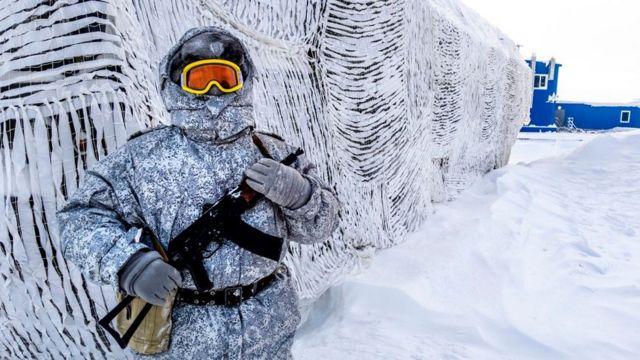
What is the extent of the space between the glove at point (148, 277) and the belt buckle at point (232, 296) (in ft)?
0.59

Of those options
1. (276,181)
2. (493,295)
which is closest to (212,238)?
→ (276,181)

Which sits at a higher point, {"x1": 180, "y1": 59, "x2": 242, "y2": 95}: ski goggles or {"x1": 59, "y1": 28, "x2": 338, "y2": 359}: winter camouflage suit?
{"x1": 180, "y1": 59, "x2": 242, "y2": 95}: ski goggles

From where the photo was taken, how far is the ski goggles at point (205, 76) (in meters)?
1.05

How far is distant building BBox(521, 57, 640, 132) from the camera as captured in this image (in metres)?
20.9

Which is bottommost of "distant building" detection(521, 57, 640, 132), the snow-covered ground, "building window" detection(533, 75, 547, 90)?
the snow-covered ground

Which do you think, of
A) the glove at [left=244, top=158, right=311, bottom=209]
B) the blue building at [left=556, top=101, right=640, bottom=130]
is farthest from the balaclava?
the blue building at [left=556, top=101, right=640, bottom=130]

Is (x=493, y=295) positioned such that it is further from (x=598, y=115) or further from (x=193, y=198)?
(x=598, y=115)

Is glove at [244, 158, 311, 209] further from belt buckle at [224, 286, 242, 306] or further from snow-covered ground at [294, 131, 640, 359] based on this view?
snow-covered ground at [294, 131, 640, 359]

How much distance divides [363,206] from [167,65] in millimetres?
2139

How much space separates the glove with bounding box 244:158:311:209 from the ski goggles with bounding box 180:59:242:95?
0.62 ft

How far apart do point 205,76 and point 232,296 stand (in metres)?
0.50

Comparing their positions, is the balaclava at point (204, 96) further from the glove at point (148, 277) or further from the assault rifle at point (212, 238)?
the glove at point (148, 277)

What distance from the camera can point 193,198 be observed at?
1.10 m

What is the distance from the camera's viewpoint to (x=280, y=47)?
253 cm
